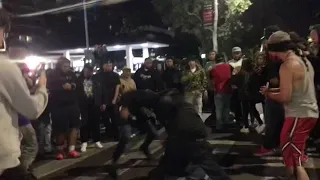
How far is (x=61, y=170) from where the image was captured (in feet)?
23.8

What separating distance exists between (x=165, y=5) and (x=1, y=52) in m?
22.5

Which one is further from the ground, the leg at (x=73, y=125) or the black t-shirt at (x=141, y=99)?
the black t-shirt at (x=141, y=99)

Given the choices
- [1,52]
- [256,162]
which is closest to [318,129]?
[256,162]

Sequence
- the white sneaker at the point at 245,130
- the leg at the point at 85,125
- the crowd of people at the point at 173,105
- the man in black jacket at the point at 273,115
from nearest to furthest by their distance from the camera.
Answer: the crowd of people at the point at 173,105, the man in black jacket at the point at 273,115, the leg at the point at 85,125, the white sneaker at the point at 245,130

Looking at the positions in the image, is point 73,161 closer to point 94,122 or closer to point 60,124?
point 60,124

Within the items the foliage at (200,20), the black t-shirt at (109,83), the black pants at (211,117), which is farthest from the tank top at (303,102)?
the foliage at (200,20)

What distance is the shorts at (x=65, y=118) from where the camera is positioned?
8.00 meters

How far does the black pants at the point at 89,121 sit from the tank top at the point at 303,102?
534 centimetres

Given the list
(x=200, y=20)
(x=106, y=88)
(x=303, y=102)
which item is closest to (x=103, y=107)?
(x=106, y=88)

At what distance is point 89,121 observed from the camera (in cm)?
931

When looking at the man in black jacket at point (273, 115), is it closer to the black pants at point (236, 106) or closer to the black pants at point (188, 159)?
the black pants at point (188, 159)

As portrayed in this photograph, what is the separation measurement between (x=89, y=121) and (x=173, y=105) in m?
5.19

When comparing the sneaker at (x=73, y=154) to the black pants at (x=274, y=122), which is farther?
the sneaker at (x=73, y=154)

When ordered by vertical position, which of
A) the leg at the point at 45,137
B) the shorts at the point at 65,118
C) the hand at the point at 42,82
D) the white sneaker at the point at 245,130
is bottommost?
the white sneaker at the point at 245,130
